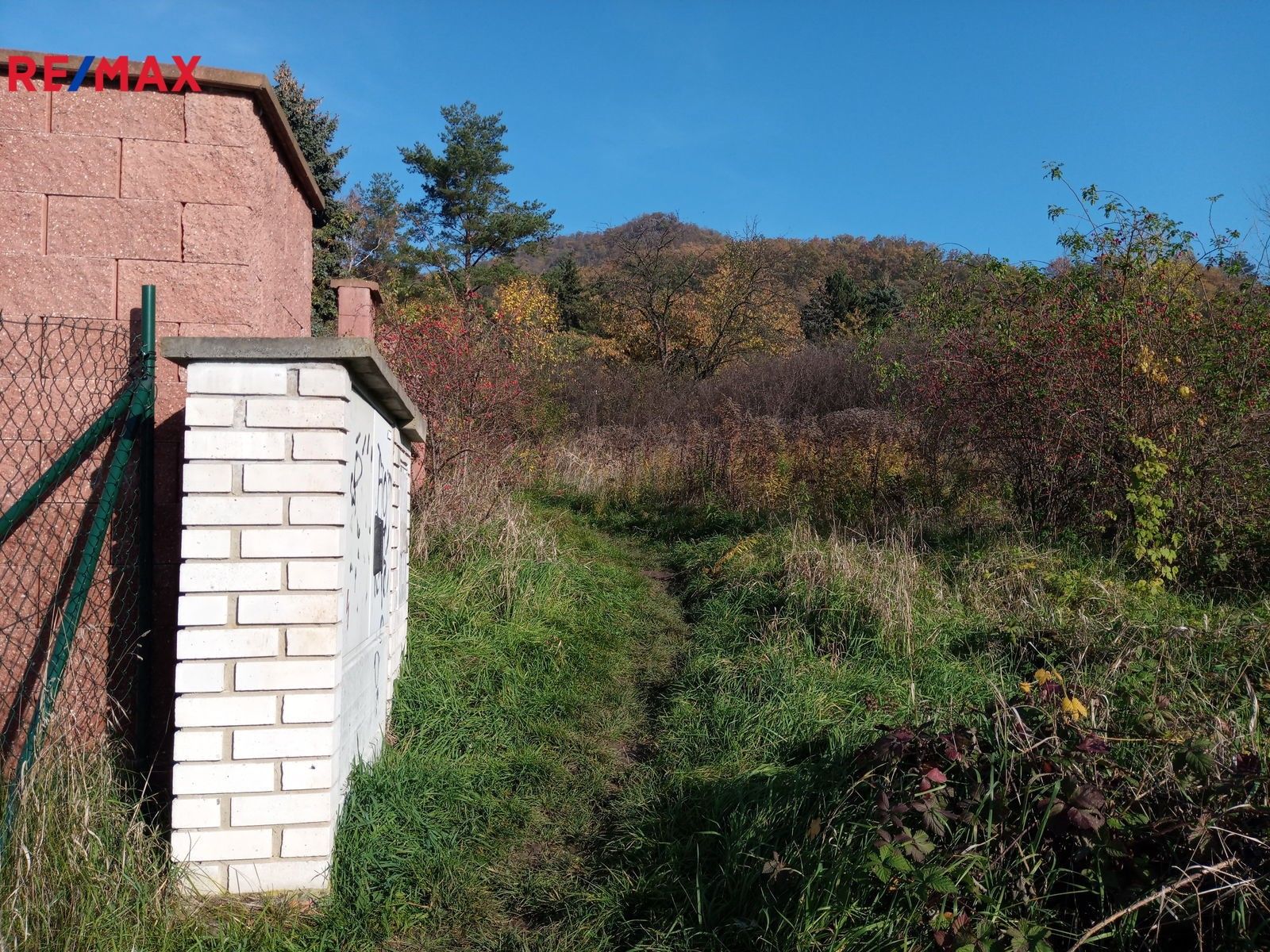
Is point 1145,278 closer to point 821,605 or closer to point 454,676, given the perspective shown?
point 821,605

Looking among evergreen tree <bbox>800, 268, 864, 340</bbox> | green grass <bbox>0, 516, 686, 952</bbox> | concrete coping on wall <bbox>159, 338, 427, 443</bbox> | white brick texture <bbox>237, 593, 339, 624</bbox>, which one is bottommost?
green grass <bbox>0, 516, 686, 952</bbox>

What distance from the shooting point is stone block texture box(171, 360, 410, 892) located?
2.95 m

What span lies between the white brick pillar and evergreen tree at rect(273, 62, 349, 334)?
1906 cm

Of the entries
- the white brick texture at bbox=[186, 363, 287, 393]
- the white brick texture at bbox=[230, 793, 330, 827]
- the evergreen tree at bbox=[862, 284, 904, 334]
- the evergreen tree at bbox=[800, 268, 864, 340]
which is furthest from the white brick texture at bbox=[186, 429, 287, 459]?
the evergreen tree at bbox=[862, 284, 904, 334]

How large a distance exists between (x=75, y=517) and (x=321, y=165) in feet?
72.7

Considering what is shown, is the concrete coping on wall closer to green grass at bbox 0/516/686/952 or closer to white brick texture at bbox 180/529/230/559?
white brick texture at bbox 180/529/230/559

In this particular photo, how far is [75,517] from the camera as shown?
3580mm

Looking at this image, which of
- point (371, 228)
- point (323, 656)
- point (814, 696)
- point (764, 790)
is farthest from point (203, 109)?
point (371, 228)

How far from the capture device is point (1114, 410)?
731 cm

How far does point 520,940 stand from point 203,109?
Result: 3657 mm

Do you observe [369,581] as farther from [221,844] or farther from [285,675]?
[221,844]

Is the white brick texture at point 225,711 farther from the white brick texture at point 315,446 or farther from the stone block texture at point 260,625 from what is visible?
the white brick texture at point 315,446

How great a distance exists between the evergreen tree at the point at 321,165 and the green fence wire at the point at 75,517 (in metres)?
18.2

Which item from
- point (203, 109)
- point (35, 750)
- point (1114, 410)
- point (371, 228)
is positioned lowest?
point (35, 750)
